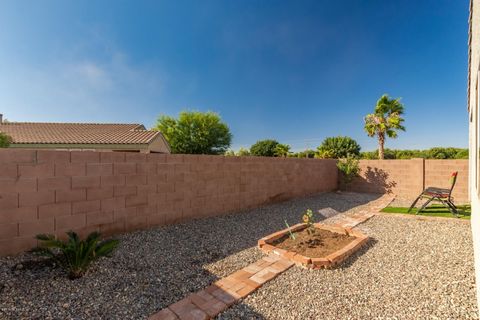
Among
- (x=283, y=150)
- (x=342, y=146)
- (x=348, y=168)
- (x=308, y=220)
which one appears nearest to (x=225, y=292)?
(x=308, y=220)

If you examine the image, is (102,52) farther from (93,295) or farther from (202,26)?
(93,295)

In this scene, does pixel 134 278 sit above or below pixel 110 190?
below

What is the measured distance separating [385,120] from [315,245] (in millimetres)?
17197

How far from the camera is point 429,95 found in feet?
47.5

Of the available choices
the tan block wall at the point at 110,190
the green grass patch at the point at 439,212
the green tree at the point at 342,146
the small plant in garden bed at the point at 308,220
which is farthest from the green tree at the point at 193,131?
the small plant in garden bed at the point at 308,220

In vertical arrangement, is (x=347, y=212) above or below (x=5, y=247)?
below

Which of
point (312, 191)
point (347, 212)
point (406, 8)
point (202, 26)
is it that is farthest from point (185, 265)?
point (406, 8)

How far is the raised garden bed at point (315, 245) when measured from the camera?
3177 mm

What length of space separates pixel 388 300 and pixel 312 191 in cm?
770

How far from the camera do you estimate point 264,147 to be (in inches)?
1270

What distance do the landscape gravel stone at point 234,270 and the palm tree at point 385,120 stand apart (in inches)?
593

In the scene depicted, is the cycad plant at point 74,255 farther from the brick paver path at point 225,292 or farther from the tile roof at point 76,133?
the tile roof at point 76,133

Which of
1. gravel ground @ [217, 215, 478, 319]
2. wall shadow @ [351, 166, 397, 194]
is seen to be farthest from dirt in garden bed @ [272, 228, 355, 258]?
wall shadow @ [351, 166, 397, 194]

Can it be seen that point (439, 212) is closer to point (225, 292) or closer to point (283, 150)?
point (225, 292)
